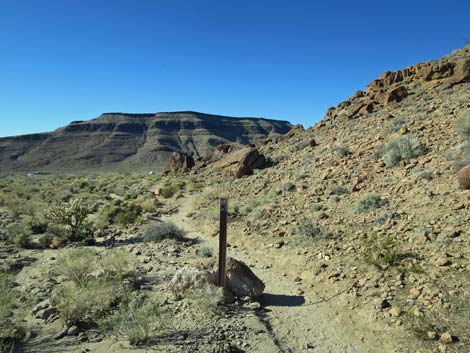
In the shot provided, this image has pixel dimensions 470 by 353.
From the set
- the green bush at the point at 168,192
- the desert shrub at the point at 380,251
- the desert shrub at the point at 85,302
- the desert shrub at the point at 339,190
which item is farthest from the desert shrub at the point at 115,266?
the green bush at the point at 168,192

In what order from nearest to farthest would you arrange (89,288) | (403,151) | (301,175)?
(89,288), (403,151), (301,175)

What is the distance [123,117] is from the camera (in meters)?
113

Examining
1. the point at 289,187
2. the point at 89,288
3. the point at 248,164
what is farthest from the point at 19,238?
the point at 248,164

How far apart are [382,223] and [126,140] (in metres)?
99.8

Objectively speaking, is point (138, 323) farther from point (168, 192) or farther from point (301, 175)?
point (168, 192)

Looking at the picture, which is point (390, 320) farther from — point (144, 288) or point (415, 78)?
point (415, 78)

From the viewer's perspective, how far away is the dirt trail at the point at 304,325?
16.5 ft

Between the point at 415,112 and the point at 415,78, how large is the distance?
10.1 metres

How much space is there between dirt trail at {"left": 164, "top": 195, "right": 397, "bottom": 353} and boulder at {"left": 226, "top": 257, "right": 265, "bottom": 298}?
0.29 meters

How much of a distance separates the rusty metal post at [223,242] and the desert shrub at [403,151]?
8.33m

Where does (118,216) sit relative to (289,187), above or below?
below

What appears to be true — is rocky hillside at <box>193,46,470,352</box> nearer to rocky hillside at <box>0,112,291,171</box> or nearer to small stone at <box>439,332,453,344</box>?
small stone at <box>439,332,453,344</box>

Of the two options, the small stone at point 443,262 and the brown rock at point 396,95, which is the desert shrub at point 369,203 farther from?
the brown rock at point 396,95

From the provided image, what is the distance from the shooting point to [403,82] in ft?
85.9
